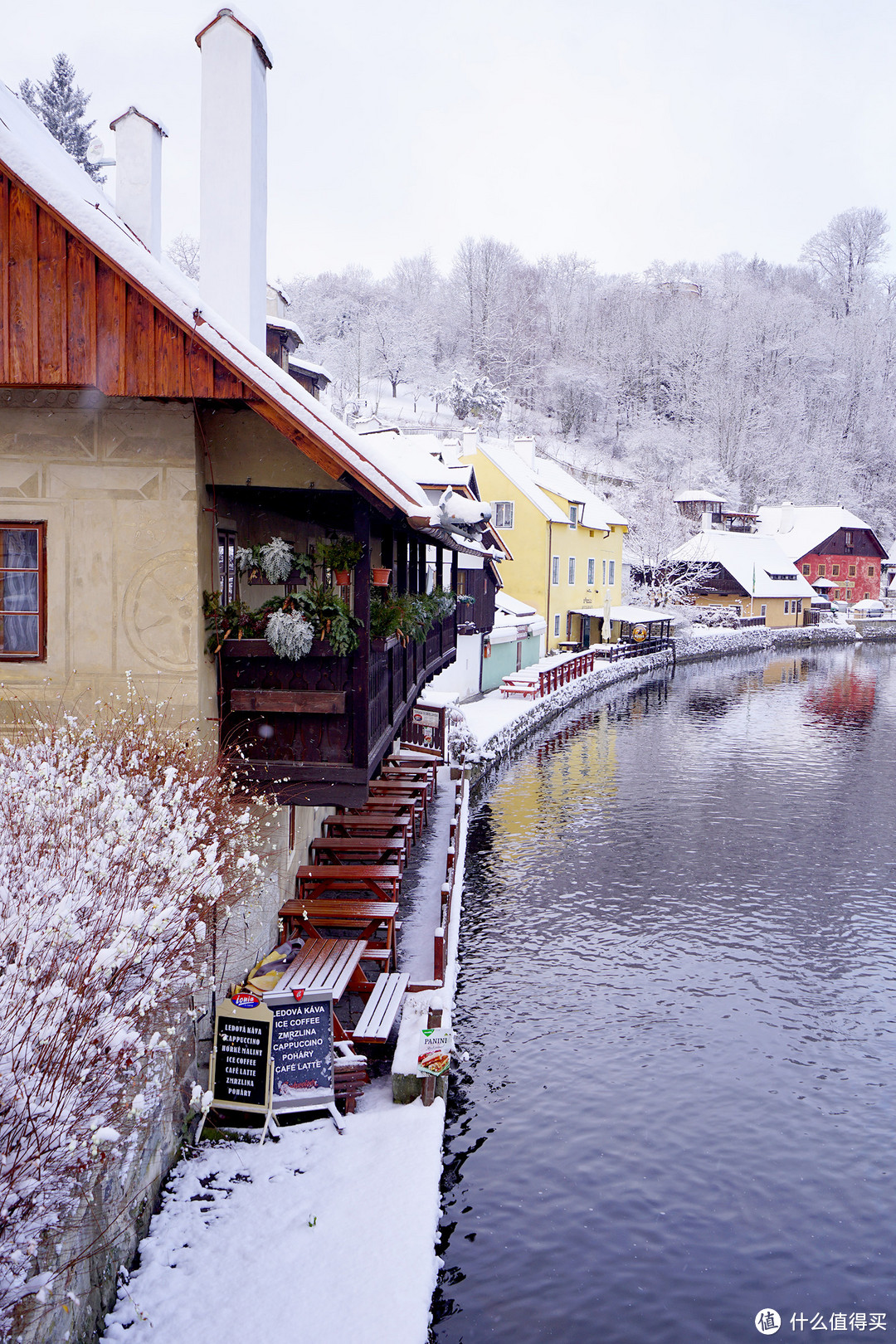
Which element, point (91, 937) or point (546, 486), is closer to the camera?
point (91, 937)

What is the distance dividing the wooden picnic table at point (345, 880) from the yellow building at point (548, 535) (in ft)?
120

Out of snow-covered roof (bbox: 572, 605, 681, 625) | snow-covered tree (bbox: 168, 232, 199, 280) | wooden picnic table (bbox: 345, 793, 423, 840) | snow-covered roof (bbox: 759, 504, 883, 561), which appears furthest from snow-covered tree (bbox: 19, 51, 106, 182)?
snow-covered roof (bbox: 759, 504, 883, 561)

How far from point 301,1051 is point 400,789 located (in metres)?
10.4

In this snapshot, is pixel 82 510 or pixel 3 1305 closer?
pixel 3 1305

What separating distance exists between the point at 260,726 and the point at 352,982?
3800 mm

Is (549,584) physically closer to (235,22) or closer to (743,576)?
(743,576)

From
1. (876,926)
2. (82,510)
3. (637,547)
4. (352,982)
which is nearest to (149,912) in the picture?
(82,510)

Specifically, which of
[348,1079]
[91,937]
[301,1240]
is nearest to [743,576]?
[348,1079]

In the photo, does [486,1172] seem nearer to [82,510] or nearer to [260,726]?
[260,726]

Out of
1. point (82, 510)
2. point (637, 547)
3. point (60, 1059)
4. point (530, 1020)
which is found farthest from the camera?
point (637, 547)

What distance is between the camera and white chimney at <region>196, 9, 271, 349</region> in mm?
12797

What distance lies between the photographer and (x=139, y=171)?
15.9 meters

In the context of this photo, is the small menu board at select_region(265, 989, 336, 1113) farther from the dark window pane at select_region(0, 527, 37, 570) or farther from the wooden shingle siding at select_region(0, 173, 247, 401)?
the wooden shingle siding at select_region(0, 173, 247, 401)

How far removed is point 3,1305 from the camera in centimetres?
508
